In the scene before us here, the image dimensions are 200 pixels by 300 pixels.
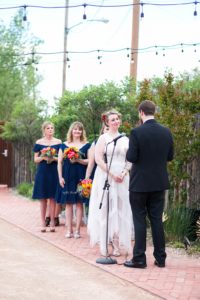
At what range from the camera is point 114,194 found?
8648mm

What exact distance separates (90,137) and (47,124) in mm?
2059

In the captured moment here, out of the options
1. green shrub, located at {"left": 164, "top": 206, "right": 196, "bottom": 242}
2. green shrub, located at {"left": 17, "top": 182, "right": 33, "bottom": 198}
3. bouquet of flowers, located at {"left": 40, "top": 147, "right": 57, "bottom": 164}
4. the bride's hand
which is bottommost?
green shrub, located at {"left": 17, "top": 182, "right": 33, "bottom": 198}

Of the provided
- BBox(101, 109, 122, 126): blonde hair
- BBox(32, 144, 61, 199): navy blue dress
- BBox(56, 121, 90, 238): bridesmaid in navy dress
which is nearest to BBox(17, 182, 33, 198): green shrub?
BBox(32, 144, 61, 199): navy blue dress

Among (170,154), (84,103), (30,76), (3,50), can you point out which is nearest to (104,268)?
(170,154)

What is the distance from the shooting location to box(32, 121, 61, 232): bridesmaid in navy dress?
1105cm

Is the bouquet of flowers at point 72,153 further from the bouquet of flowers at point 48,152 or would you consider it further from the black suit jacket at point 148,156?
the black suit jacket at point 148,156

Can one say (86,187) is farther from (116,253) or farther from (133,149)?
(133,149)

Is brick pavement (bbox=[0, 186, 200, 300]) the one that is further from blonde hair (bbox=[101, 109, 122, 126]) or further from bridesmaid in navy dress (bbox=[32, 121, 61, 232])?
blonde hair (bbox=[101, 109, 122, 126])

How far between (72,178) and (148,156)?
273 cm

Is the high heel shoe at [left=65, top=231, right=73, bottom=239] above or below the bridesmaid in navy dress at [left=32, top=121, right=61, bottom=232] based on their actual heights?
below

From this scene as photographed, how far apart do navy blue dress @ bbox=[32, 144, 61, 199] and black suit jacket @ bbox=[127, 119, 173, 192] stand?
338 cm

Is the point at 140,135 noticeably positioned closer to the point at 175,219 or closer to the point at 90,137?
the point at 175,219

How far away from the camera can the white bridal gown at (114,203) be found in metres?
8.62

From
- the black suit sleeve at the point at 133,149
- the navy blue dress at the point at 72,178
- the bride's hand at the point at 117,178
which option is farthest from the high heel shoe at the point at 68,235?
the black suit sleeve at the point at 133,149
